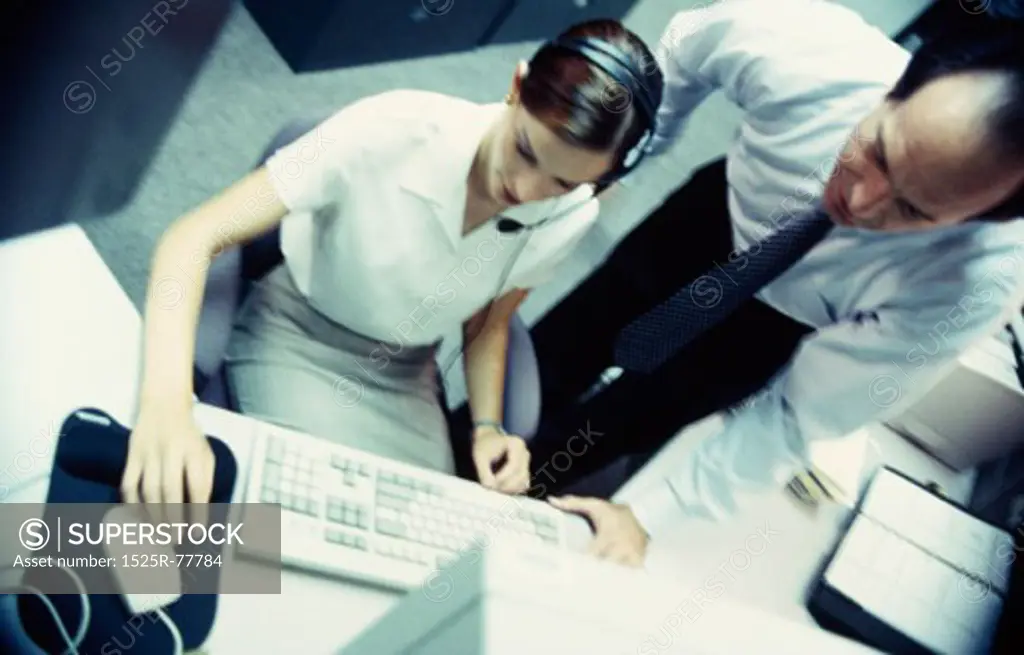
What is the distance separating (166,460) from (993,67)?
88cm

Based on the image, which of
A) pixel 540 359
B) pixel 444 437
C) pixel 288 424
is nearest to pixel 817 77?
pixel 540 359

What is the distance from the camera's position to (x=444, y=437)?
109cm

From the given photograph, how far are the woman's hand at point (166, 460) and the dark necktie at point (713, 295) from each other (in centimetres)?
63

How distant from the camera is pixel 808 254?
1.01 meters

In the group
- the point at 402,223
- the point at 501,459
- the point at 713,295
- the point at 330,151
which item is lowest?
the point at 501,459

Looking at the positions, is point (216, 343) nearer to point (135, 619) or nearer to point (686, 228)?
point (135, 619)

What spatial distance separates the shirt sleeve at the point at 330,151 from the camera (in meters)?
0.82

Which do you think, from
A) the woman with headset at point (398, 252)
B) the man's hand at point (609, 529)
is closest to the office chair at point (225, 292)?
the woman with headset at point (398, 252)

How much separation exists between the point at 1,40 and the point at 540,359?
2.69 feet

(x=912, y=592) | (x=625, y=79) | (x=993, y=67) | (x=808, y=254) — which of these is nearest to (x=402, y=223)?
(x=625, y=79)

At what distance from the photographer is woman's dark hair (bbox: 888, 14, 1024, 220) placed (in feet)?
2.44

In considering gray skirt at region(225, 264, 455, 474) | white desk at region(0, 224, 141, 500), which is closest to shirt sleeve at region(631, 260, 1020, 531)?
gray skirt at region(225, 264, 455, 474)

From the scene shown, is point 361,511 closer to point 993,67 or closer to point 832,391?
point 832,391

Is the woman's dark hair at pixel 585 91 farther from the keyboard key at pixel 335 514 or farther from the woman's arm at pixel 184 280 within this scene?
the keyboard key at pixel 335 514
